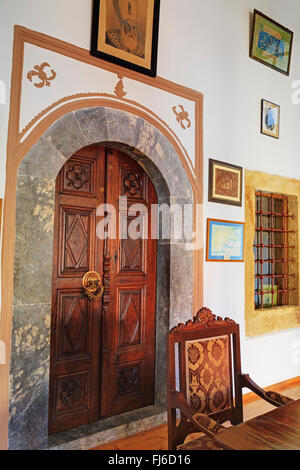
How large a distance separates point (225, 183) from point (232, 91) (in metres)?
0.94

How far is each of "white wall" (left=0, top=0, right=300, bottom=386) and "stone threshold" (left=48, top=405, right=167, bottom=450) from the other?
1.04 metres

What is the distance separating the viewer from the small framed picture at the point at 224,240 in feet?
9.98

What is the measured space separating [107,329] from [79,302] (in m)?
0.33

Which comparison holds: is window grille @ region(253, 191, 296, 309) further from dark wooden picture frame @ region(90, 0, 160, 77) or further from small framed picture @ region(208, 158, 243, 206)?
dark wooden picture frame @ region(90, 0, 160, 77)

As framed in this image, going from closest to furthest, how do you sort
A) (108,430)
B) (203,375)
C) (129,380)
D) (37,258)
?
(203,375), (37,258), (108,430), (129,380)

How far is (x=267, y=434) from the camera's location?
45.9 inches

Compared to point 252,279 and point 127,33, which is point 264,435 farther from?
point 127,33

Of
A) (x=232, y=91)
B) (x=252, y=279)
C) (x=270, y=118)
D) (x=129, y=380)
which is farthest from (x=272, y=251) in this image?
(x=129, y=380)

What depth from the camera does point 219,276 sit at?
3.11 metres

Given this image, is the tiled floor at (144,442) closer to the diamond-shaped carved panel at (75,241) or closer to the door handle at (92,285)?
the door handle at (92,285)

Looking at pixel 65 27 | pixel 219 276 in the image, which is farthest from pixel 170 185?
pixel 65 27

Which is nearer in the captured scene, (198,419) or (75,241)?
(198,419)

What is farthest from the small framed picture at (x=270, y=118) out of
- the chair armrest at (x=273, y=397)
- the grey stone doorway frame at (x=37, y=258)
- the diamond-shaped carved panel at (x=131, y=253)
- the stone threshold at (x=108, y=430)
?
the stone threshold at (x=108, y=430)

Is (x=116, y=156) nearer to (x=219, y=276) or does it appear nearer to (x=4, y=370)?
(x=219, y=276)
